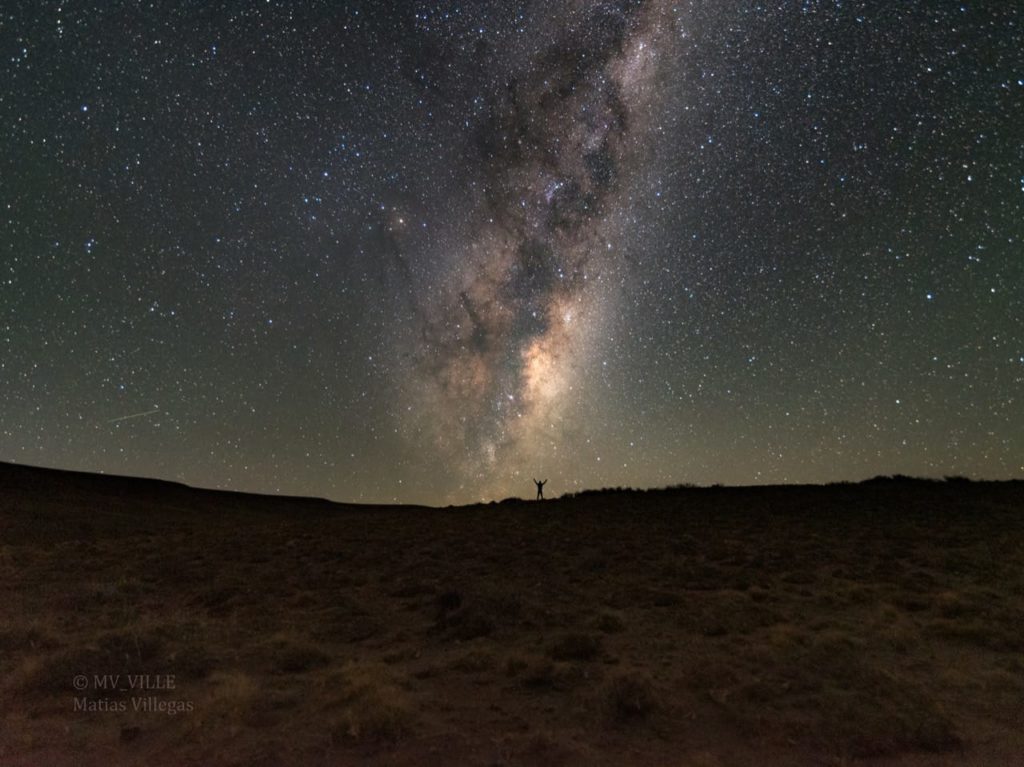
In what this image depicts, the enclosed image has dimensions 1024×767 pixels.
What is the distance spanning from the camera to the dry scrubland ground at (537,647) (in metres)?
6.24

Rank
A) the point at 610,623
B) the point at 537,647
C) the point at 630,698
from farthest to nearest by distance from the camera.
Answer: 1. the point at 610,623
2. the point at 537,647
3. the point at 630,698

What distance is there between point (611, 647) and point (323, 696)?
4316 mm

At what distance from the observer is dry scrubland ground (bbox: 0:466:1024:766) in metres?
6.24

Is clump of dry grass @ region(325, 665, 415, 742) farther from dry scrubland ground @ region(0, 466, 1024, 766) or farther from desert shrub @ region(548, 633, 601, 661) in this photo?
desert shrub @ region(548, 633, 601, 661)

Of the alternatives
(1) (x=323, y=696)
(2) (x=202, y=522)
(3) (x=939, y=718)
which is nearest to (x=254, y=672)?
(1) (x=323, y=696)

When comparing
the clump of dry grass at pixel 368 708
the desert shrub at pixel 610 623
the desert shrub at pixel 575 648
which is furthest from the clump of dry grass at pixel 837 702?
the clump of dry grass at pixel 368 708

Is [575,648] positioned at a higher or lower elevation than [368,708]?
higher

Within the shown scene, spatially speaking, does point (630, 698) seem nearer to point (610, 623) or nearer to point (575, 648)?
point (575, 648)

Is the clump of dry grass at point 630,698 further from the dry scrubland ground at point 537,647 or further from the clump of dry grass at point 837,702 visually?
the clump of dry grass at point 837,702

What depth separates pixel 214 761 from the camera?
5.88 m

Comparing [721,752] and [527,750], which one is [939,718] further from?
[527,750]

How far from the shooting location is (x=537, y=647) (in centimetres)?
941

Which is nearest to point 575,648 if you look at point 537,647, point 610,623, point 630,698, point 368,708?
point 537,647

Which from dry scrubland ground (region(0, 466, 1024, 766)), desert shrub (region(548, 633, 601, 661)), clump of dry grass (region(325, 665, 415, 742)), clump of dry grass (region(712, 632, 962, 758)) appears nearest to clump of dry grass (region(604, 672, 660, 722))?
dry scrubland ground (region(0, 466, 1024, 766))
